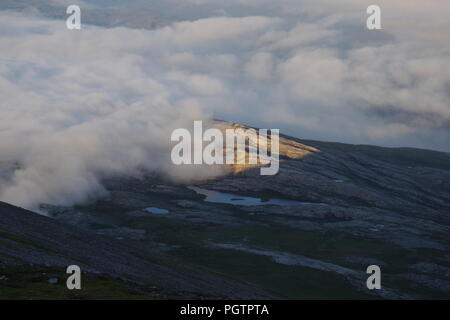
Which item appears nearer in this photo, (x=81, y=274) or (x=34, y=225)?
(x=81, y=274)

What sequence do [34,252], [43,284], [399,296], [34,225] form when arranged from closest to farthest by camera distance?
[43,284]
[34,252]
[34,225]
[399,296]

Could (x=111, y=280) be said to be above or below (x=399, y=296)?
above
